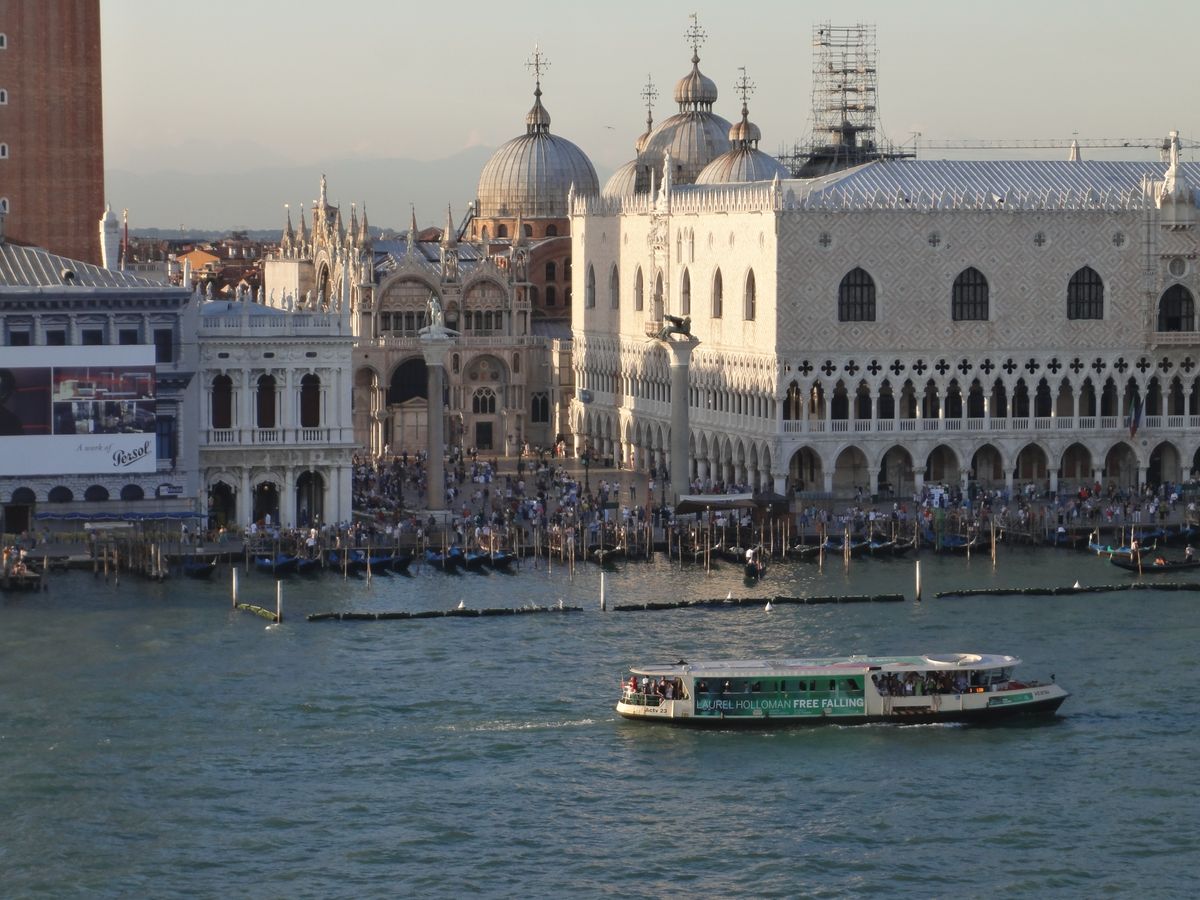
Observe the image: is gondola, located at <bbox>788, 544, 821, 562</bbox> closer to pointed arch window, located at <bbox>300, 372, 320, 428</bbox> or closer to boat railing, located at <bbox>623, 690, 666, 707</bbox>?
pointed arch window, located at <bbox>300, 372, 320, 428</bbox>

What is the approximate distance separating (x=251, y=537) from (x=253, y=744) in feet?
67.1

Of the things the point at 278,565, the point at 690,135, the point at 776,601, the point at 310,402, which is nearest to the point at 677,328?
the point at 310,402

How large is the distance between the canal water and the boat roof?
1075 millimetres

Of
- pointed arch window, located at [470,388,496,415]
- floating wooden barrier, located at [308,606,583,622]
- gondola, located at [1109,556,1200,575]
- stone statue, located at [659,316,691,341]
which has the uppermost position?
stone statue, located at [659,316,691,341]

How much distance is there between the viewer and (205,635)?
65688mm

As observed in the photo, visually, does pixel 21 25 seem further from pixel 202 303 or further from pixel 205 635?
pixel 205 635

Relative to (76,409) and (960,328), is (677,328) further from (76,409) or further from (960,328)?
(76,409)

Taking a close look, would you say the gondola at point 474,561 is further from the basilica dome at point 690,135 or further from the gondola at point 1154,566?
the basilica dome at point 690,135

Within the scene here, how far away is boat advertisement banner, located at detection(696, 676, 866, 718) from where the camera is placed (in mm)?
57812

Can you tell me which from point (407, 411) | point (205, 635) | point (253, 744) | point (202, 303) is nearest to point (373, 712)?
point (253, 744)

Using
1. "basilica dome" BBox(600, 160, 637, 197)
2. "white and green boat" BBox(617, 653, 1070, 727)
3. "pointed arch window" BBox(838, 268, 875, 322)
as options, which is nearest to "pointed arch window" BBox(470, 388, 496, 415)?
"basilica dome" BBox(600, 160, 637, 197)

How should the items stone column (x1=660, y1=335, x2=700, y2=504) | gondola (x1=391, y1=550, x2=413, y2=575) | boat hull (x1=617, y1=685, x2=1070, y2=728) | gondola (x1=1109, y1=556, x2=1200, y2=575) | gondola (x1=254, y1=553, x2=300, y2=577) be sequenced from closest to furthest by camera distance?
1. boat hull (x1=617, y1=685, x2=1070, y2=728)
2. gondola (x1=254, y1=553, x2=300, y2=577)
3. gondola (x1=1109, y1=556, x2=1200, y2=575)
4. gondola (x1=391, y1=550, x2=413, y2=575)
5. stone column (x1=660, y1=335, x2=700, y2=504)

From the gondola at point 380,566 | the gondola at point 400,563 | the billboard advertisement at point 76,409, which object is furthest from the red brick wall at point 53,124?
the gondola at point 400,563

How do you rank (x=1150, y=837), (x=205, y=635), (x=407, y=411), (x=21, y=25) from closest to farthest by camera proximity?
(x=1150, y=837), (x=205, y=635), (x=21, y=25), (x=407, y=411)
